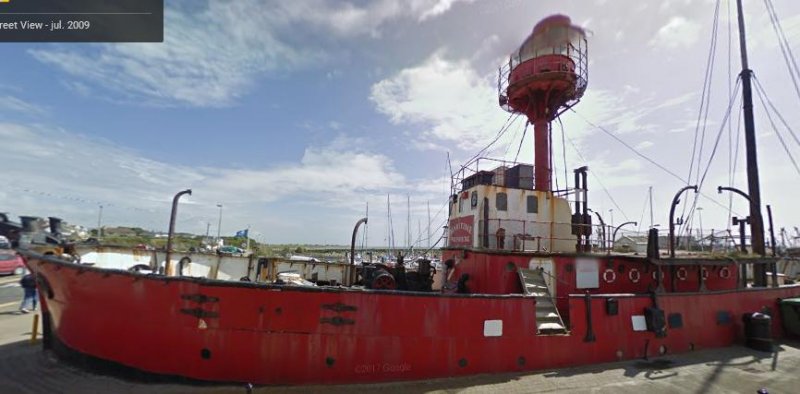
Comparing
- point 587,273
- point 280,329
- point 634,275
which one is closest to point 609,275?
point 587,273

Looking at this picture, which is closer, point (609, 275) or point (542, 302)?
point (542, 302)

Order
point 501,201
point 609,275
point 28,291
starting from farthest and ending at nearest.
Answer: point 28,291
point 501,201
point 609,275

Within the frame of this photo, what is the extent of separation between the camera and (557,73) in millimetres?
12531

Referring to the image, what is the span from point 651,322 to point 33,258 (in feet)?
49.7

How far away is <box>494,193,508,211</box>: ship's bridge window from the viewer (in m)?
11.1

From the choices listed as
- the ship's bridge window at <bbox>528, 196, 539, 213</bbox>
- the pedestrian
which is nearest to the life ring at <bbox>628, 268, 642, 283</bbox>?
the ship's bridge window at <bbox>528, 196, 539, 213</bbox>

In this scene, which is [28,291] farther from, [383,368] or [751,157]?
[751,157]

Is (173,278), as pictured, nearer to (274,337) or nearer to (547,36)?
(274,337)

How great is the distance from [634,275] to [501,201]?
4647 millimetres

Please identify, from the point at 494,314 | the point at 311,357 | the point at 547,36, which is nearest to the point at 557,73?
the point at 547,36

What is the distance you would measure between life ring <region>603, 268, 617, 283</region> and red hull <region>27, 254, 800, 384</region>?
11.2 ft

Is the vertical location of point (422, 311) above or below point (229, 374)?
above

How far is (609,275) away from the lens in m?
10.4

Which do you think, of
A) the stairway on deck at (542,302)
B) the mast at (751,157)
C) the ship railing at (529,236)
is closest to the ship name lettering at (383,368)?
the stairway on deck at (542,302)
